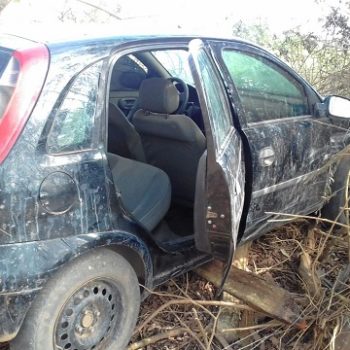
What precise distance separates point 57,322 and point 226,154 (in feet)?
3.61

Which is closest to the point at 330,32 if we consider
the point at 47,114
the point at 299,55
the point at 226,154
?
the point at 299,55

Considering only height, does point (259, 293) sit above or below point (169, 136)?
below

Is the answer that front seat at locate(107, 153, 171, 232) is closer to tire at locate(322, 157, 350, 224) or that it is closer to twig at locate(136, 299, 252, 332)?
twig at locate(136, 299, 252, 332)

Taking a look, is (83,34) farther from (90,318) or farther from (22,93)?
(90,318)

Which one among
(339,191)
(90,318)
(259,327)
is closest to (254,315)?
(259,327)

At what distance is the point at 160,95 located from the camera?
2.82m

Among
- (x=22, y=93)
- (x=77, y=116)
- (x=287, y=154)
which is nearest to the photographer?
(x=22, y=93)

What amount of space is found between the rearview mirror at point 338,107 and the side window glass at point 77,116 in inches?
76.6

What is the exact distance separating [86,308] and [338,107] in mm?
2279

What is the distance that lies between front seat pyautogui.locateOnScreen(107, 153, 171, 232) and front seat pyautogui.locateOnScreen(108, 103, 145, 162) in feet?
1.20

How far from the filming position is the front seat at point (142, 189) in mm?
2723

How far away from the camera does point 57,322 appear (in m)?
2.02

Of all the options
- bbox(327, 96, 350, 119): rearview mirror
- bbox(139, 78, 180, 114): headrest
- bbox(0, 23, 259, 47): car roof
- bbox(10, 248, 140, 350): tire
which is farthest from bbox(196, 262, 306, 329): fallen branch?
bbox(0, 23, 259, 47): car roof

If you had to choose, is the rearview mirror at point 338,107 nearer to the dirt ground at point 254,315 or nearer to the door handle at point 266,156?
the door handle at point 266,156
